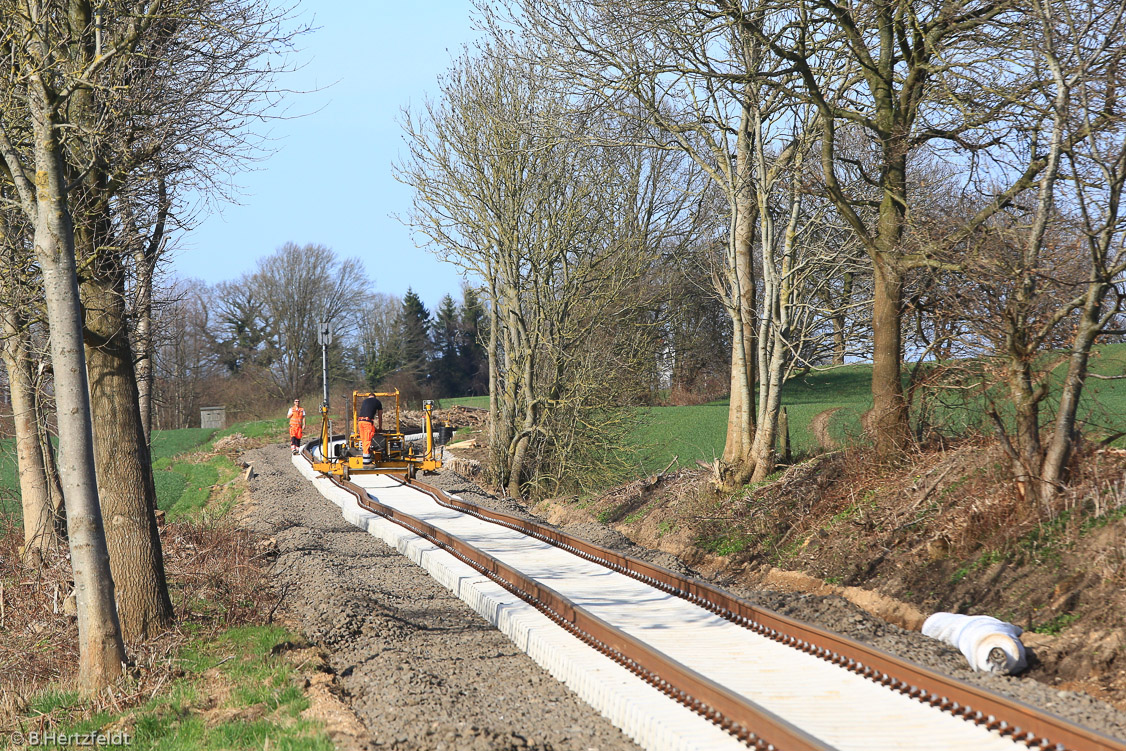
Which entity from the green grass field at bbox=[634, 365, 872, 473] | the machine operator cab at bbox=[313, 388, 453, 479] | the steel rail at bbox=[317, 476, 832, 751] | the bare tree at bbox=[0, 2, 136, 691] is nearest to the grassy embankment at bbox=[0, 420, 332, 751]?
the bare tree at bbox=[0, 2, 136, 691]

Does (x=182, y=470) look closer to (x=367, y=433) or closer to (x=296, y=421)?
(x=296, y=421)

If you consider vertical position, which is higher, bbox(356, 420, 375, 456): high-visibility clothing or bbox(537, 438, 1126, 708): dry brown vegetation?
bbox(356, 420, 375, 456): high-visibility clothing

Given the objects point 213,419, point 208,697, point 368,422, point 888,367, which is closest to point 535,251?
point 368,422

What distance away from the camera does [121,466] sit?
8.42 m

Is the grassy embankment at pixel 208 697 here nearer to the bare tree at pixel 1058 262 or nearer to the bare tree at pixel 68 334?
the bare tree at pixel 68 334

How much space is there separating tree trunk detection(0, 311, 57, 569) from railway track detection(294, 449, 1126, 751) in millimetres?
5149

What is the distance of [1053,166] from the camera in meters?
8.58

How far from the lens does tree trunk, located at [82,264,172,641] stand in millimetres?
8305

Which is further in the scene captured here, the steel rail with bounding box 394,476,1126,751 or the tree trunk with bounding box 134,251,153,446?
the tree trunk with bounding box 134,251,153,446

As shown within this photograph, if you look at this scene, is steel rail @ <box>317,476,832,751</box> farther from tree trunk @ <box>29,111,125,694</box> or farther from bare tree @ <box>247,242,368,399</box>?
bare tree @ <box>247,242,368,399</box>

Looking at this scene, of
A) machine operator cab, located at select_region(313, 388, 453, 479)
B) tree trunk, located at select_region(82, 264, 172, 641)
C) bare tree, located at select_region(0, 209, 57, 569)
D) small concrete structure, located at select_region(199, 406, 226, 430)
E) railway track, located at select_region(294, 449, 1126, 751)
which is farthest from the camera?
small concrete structure, located at select_region(199, 406, 226, 430)

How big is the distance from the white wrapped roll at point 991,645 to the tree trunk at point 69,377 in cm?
673

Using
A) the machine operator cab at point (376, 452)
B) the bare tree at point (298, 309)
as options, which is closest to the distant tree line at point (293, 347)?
A: the bare tree at point (298, 309)

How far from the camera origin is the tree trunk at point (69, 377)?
6.55 meters
